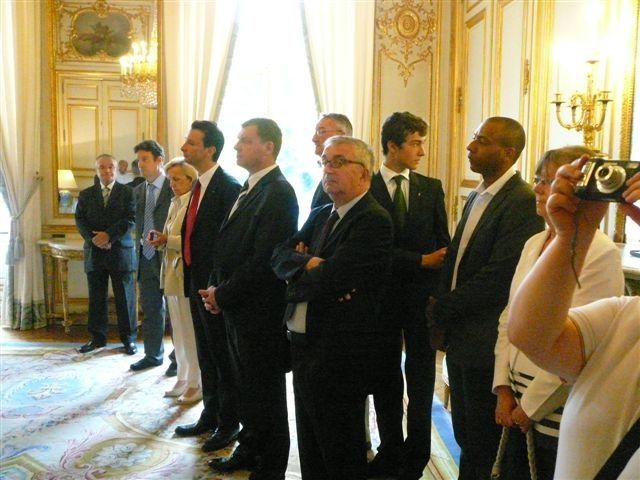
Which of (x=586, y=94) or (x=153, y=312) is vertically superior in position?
(x=586, y=94)

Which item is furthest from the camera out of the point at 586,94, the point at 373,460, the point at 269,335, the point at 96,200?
the point at 96,200

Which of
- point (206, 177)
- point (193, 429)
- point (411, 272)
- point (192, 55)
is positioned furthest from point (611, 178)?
point (192, 55)

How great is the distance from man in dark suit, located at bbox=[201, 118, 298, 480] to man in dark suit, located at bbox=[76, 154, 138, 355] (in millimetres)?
2211

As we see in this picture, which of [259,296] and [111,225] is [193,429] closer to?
[259,296]

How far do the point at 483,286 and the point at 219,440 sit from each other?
163 cm

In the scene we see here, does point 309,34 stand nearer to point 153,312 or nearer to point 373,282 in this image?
point 153,312

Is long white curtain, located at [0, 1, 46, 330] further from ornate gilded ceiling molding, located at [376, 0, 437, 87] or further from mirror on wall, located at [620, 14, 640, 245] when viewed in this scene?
mirror on wall, located at [620, 14, 640, 245]

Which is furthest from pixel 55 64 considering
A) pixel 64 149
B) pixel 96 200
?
pixel 96 200

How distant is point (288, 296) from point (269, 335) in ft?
1.54

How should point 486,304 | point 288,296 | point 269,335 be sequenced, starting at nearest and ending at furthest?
point 486,304 → point 288,296 → point 269,335

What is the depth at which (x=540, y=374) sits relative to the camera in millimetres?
1521

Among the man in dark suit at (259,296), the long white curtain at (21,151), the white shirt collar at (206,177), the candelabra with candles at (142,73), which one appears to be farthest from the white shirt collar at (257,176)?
the long white curtain at (21,151)

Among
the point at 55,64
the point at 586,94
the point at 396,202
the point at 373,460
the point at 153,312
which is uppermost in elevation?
the point at 55,64

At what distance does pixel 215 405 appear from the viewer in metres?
3.16
